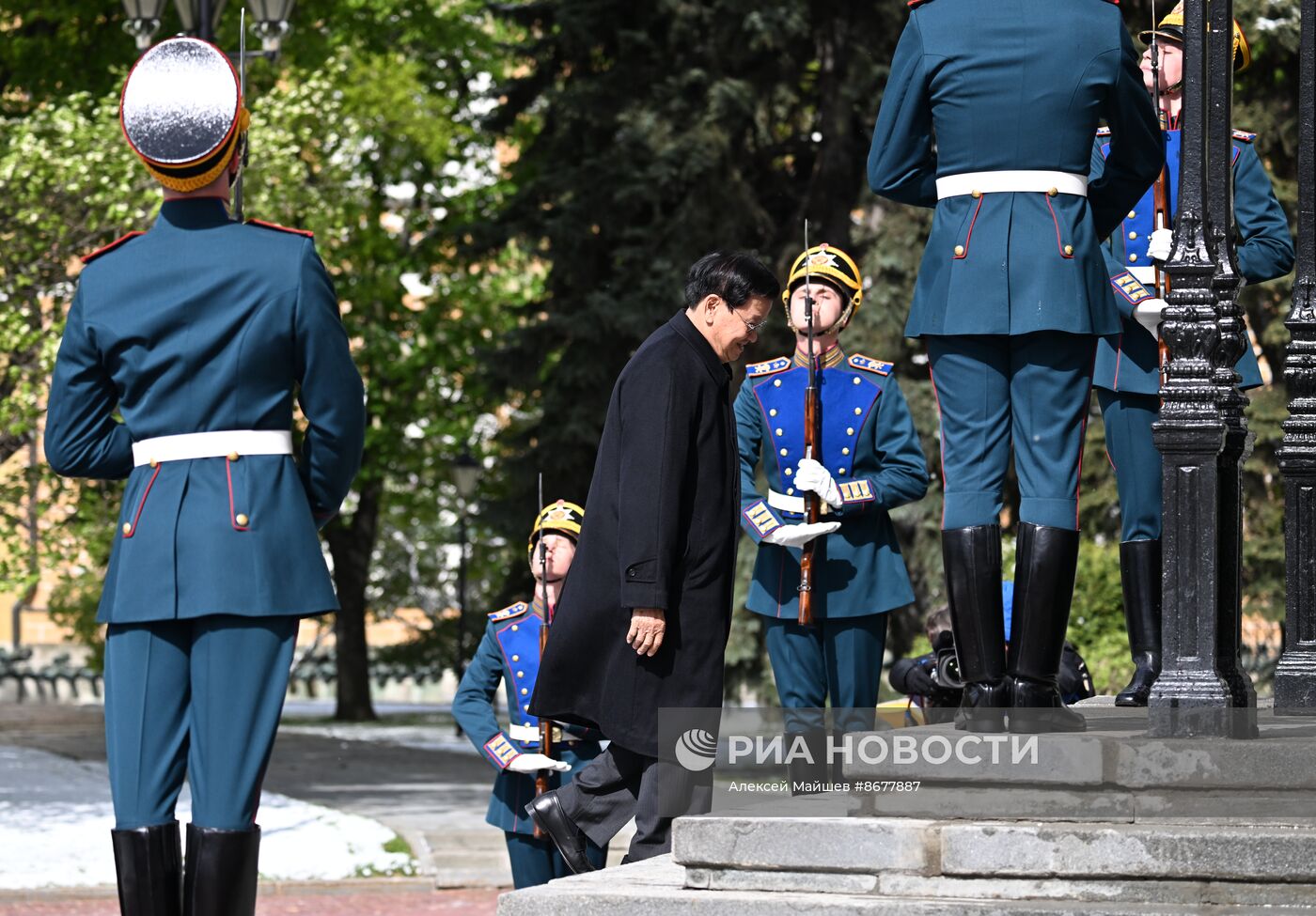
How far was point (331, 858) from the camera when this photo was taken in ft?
48.9

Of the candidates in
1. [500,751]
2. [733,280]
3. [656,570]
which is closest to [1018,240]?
[733,280]

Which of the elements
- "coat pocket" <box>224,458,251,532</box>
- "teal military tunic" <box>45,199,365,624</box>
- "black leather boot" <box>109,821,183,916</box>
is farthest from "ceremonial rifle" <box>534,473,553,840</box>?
"black leather boot" <box>109,821,183,916</box>

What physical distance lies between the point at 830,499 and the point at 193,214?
263 cm

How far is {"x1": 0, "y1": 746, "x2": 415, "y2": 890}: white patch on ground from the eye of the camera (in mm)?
14195

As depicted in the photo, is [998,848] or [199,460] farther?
[199,460]

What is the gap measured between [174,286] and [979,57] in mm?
2370

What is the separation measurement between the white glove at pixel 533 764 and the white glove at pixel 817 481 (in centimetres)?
125

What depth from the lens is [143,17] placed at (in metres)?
15.1

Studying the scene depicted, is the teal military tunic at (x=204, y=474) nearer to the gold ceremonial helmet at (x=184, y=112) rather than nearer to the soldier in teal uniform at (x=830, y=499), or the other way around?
the gold ceremonial helmet at (x=184, y=112)

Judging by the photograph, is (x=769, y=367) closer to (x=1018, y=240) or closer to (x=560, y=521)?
(x=560, y=521)

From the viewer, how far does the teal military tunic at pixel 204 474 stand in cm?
571

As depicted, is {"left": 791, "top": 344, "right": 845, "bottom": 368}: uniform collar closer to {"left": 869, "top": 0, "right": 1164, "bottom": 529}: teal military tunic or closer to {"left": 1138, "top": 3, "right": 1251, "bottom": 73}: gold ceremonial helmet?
{"left": 869, "top": 0, "right": 1164, "bottom": 529}: teal military tunic

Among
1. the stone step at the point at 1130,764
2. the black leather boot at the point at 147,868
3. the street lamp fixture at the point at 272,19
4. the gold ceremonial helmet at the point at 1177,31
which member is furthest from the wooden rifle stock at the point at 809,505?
the street lamp fixture at the point at 272,19

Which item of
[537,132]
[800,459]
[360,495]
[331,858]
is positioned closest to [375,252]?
[360,495]
